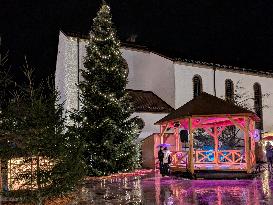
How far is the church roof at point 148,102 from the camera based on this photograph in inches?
1300

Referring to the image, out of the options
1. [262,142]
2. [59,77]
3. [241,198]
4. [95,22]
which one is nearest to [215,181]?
[241,198]

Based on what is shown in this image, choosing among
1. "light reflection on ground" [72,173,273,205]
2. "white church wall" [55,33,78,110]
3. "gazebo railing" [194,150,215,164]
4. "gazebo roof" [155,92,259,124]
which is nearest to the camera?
"light reflection on ground" [72,173,273,205]

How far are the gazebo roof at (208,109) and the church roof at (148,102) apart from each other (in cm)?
1025

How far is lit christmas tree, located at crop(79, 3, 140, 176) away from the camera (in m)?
24.9

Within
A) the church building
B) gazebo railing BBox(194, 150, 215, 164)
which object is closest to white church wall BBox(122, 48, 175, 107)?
the church building

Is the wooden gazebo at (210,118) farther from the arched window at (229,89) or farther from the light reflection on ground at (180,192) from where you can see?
the arched window at (229,89)

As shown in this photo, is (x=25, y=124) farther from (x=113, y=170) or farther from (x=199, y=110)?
(x=113, y=170)

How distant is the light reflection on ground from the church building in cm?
1276

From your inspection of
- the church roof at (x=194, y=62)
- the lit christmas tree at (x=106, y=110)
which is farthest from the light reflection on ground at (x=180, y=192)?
the church roof at (x=194, y=62)

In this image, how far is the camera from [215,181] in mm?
19703

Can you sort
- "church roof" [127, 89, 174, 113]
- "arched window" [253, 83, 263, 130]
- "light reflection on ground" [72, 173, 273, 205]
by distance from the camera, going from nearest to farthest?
1. "light reflection on ground" [72, 173, 273, 205]
2. "church roof" [127, 89, 174, 113]
3. "arched window" [253, 83, 263, 130]

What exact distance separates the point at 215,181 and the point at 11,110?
1050cm

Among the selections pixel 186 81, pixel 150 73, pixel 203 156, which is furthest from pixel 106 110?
pixel 186 81

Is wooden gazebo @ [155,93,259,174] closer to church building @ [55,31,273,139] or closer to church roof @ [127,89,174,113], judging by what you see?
church roof @ [127,89,174,113]
